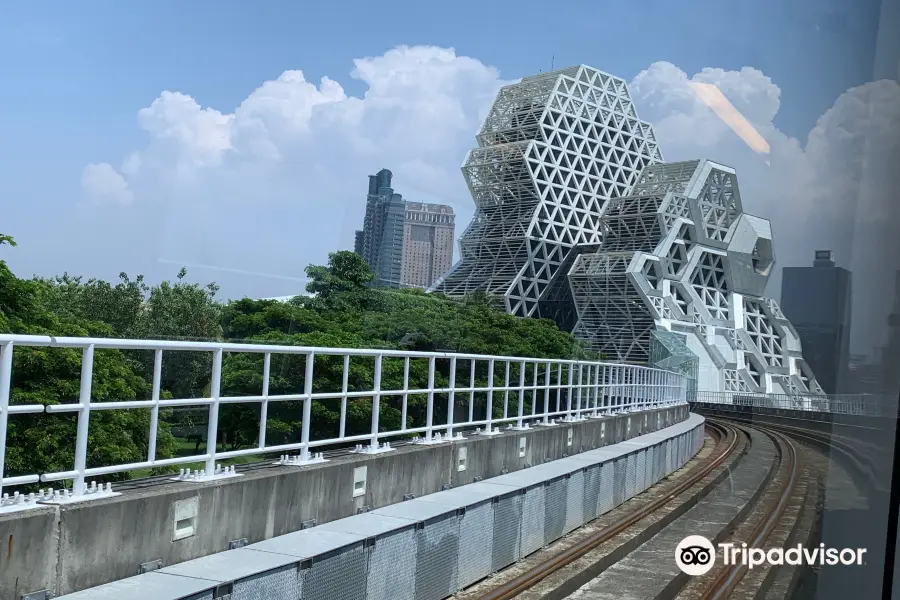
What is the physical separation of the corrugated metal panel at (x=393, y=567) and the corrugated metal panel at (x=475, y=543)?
2.87 ft

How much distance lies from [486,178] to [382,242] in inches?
1646

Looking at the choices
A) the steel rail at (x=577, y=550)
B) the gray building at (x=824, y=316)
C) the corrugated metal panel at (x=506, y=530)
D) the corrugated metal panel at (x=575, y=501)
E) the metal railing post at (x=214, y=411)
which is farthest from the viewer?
the corrugated metal panel at (x=575, y=501)

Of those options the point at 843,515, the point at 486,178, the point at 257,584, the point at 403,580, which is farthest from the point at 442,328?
the point at 486,178

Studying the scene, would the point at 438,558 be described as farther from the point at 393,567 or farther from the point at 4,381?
the point at 4,381

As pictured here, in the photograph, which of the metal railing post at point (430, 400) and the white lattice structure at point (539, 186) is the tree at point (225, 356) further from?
the white lattice structure at point (539, 186)

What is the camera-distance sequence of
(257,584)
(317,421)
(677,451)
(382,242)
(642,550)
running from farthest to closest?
(382,242)
(677,451)
(642,550)
(317,421)
(257,584)

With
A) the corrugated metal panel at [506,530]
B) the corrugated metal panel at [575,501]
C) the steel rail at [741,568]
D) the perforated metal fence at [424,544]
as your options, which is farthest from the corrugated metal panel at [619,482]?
the steel rail at [741,568]

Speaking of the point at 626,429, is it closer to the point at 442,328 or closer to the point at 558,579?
the point at 442,328

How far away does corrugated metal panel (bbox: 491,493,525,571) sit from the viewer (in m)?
7.65

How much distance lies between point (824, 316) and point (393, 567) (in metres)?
4.11

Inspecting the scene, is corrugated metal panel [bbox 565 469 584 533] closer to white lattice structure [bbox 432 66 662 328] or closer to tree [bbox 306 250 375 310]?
tree [bbox 306 250 375 310]

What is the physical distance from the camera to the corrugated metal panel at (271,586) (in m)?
4.22

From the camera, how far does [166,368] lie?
19.5 feet

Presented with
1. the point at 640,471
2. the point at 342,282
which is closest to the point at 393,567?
the point at 640,471
